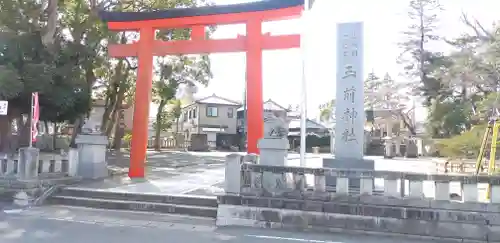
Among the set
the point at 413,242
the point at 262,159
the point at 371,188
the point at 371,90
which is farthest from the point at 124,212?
the point at 371,90

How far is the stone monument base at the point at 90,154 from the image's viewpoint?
38.9 ft

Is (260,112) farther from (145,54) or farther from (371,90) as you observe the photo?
(371,90)

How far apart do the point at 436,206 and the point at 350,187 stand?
1737 millimetres

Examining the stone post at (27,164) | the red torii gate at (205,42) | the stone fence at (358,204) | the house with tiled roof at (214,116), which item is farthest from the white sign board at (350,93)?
the house with tiled roof at (214,116)

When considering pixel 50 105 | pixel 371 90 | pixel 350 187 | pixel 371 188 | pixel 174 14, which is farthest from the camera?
pixel 371 90

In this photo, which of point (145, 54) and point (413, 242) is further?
point (145, 54)

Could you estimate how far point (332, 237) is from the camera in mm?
7305

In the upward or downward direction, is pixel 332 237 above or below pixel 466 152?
below

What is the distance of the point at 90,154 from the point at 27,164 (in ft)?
6.86

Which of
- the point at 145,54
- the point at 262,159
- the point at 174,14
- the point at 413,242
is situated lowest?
the point at 413,242

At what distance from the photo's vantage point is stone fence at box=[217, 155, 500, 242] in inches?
278

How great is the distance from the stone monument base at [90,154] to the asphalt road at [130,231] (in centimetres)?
320

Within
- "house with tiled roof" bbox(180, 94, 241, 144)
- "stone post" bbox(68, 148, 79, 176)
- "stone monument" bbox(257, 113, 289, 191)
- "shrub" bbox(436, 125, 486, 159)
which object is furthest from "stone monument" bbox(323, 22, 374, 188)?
"house with tiled roof" bbox(180, 94, 241, 144)

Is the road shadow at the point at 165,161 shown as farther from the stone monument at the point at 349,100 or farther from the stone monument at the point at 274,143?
the stone monument at the point at 349,100
